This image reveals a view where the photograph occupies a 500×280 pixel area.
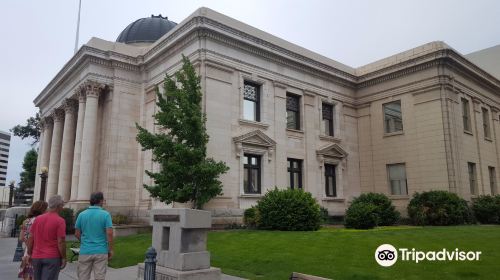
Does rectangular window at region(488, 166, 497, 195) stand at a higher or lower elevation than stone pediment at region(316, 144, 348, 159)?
lower

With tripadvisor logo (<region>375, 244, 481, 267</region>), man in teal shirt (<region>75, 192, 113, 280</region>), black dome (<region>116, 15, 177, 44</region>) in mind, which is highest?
black dome (<region>116, 15, 177, 44</region>)

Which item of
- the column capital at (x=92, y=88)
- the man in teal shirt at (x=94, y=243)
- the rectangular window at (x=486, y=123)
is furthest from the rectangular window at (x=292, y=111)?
the man in teal shirt at (x=94, y=243)

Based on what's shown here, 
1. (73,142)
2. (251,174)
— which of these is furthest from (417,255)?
(73,142)

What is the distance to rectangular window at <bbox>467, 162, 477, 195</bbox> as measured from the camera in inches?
1121

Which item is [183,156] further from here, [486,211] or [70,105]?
[486,211]

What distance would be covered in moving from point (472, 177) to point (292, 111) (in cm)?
1346

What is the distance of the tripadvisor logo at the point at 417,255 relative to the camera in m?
10.5

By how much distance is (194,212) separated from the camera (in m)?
9.38

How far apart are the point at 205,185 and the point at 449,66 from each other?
61.9 ft

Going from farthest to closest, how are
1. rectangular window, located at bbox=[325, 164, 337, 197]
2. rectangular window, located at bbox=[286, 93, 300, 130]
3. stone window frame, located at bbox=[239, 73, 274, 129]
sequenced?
rectangular window, located at bbox=[325, 164, 337, 197] → rectangular window, located at bbox=[286, 93, 300, 130] → stone window frame, located at bbox=[239, 73, 274, 129]

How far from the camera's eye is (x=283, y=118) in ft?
86.3

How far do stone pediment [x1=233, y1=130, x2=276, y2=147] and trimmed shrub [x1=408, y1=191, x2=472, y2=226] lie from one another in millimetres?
9590

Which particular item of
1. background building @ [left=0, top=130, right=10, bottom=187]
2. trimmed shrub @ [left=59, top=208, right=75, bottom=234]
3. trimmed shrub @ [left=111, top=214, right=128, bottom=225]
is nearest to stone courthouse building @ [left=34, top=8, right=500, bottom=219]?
trimmed shrub @ [left=111, top=214, right=128, bottom=225]

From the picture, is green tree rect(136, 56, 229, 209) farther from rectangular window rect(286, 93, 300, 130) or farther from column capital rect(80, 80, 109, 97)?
rectangular window rect(286, 93, 300, 130)
